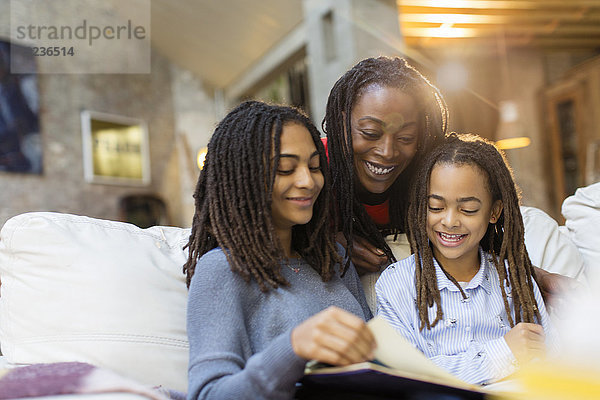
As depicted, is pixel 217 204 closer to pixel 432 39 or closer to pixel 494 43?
pixel 432 39

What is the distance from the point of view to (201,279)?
1052 mm

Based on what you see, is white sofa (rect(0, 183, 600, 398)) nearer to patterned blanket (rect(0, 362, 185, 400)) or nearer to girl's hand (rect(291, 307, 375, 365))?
patterned blanket (rect(0, 362, 185, 400))

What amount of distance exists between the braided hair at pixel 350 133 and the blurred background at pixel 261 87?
A: 183 cm

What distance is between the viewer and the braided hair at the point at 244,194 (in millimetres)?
1116

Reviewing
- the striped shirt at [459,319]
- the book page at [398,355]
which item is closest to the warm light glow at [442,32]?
the striped shirt at [459,319]

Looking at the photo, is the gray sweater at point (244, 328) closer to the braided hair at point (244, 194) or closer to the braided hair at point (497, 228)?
the braided hair at point (244, 194)

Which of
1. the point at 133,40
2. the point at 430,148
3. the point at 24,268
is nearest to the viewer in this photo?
the point at 24,268

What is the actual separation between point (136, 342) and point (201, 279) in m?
Answer: 0.31

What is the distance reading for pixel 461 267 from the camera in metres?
1.41

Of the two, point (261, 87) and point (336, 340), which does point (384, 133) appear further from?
point (261, 87)

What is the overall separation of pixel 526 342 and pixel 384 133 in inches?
27.8

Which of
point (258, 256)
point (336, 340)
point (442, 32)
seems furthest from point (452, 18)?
point (336, 340)

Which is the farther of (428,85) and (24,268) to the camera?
(428,85)

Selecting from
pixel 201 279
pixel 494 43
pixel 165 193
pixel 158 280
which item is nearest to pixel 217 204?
pixel 201 279
